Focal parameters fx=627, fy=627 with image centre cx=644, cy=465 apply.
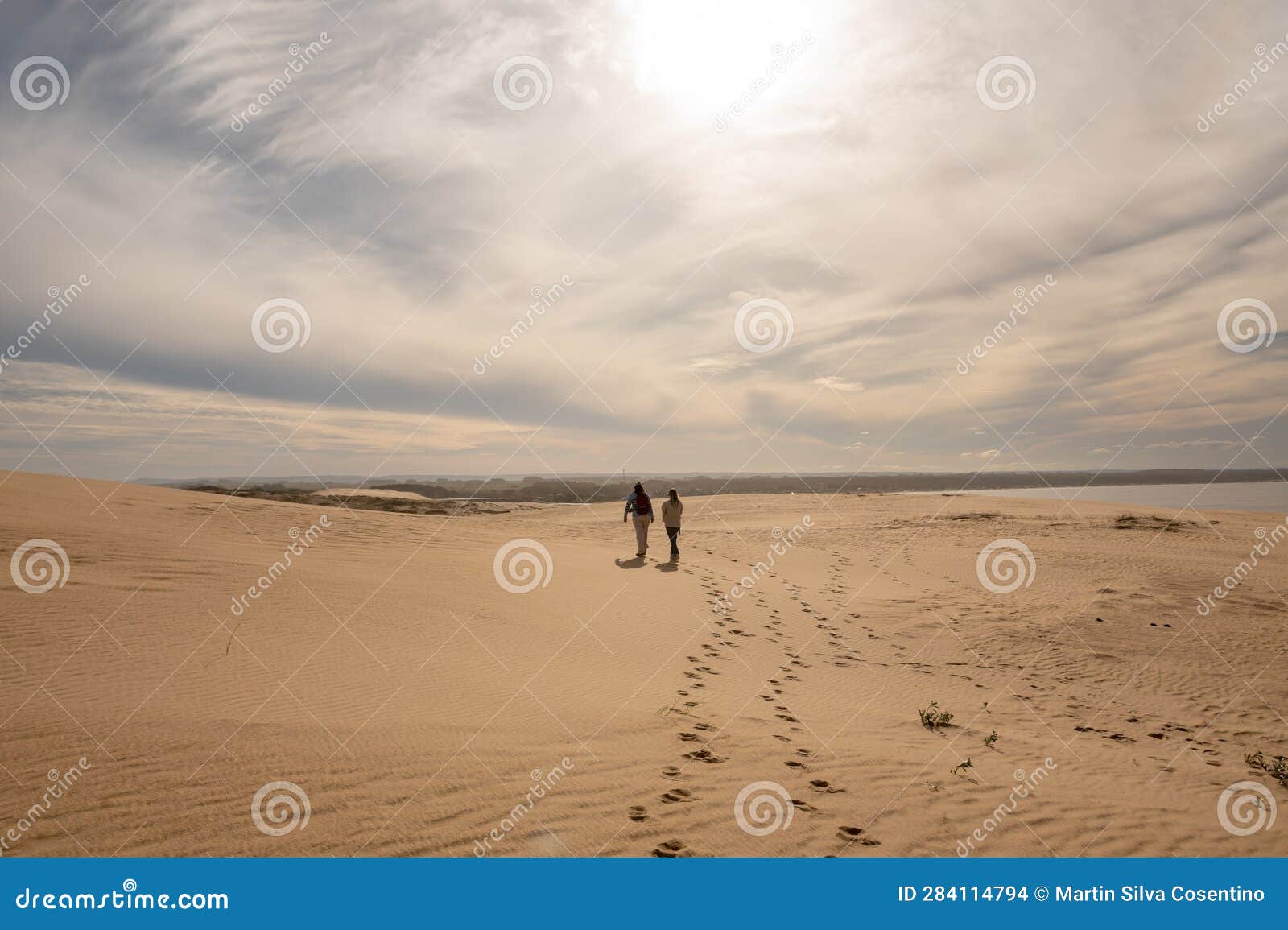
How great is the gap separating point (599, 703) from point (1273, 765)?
775cm

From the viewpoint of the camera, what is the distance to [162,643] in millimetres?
8117

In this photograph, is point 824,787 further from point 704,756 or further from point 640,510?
point 640,510

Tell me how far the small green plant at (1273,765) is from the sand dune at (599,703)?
0.17 m

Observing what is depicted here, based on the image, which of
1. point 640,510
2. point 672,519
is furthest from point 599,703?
point 672,519

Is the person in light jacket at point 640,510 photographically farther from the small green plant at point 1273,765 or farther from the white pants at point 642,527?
the small green plant at point 1273,765

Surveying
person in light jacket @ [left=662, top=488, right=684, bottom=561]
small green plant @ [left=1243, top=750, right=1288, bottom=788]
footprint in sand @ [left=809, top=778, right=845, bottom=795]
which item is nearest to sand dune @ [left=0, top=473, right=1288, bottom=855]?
footprint in sand @ [left=809, top=778, right=845, bottom=795]

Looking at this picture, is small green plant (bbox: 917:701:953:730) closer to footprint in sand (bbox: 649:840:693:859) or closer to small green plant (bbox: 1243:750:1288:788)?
small green plant (bbox: 1243:750:1288:788)

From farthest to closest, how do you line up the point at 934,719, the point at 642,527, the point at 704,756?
the point at 642,527 → the point at 934,719 → the point at 704,756

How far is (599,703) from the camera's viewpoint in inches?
308

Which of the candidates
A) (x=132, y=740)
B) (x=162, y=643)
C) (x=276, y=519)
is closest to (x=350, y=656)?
(x=162, y=643)

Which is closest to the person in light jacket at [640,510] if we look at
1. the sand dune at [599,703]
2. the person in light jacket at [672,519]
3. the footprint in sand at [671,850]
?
the person in light jacket at [672,519]

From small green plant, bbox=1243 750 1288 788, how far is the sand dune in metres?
0.17

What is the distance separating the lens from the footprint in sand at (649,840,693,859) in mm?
4465

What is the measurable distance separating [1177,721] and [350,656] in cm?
1151
